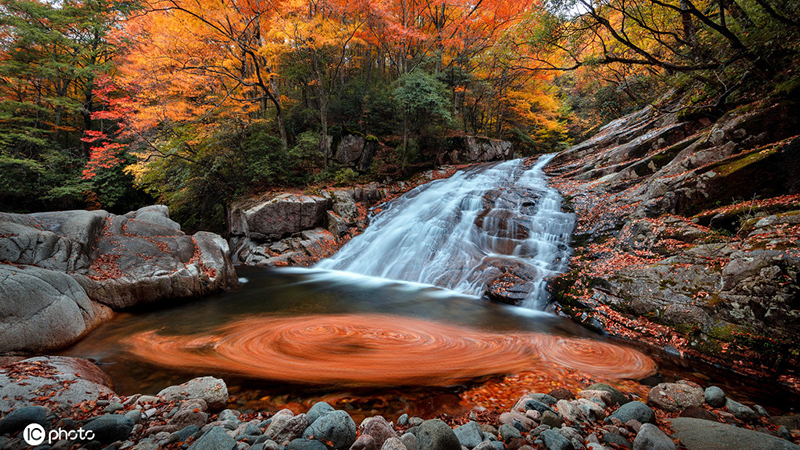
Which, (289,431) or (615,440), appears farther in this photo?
(615,440)

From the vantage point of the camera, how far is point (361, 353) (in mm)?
4301

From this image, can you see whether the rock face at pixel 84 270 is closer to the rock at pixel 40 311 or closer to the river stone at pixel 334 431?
the rock at pixel 40 311

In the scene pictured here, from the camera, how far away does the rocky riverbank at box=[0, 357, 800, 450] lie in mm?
2145

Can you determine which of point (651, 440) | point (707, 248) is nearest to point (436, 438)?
point (651, 440)

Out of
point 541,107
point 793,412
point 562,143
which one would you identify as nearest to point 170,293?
point 793,412

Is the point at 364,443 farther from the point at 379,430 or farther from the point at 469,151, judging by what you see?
the point at 469,151

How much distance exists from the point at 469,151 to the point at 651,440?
61.1 feet

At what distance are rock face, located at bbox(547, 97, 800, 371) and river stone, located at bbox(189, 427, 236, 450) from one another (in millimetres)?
6164

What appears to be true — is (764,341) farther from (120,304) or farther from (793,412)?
(120,304)

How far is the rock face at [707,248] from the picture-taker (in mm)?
4141

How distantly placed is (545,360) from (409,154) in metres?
14.7

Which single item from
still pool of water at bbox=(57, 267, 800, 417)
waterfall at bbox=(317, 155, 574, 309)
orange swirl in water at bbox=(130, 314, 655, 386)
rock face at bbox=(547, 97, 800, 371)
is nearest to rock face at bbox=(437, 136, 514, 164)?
waterfall at bbox=(317, 155, 574, 309)

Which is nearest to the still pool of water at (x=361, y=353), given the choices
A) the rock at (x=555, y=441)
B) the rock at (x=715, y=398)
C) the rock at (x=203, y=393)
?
the rock at (x=203, y=393)

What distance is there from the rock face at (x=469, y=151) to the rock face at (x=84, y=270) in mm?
14523
